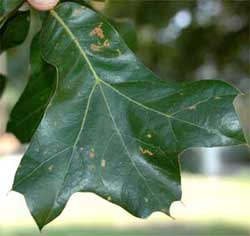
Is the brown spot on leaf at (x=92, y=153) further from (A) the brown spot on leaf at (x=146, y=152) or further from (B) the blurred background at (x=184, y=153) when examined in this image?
(B) the blurred background at (x=184, y=153)

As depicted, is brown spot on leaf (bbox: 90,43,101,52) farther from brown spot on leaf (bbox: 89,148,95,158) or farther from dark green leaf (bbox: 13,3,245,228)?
brown spot on leaf (bbox: 89,148,95,158)

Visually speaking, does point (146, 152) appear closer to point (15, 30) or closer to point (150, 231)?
point (15, 30)

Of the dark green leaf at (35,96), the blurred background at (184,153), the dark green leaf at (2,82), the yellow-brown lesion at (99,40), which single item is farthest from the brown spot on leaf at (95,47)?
the dark green leaf at (2,82)

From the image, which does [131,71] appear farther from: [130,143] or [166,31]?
[166,31]

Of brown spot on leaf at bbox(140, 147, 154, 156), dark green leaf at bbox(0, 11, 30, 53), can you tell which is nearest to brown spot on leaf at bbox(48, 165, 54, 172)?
brown spot on leaf at bbox(140, 147, 154, 156)

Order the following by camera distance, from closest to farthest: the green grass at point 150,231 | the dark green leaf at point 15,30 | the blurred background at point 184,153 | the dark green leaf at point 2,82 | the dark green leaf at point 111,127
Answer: the dark green leaf at point 111,127 < the dark green leaf at point 15,30 < the dark green leaf at point 2,82 < the blurred background at point 184,153 < the green grass at point 150,231
